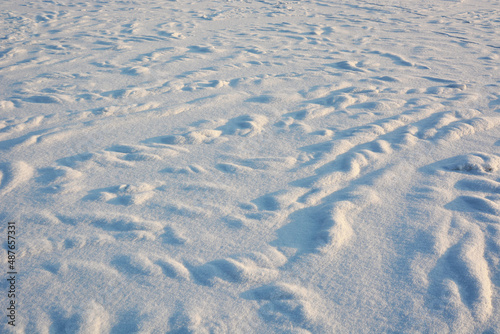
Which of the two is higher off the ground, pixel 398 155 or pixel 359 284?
pixel 398 155

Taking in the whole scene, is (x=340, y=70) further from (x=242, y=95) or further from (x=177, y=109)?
(x=177, y=109)

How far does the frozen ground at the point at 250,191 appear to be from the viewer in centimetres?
97

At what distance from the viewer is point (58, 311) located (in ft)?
3.07

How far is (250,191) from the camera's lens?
143 centimetres

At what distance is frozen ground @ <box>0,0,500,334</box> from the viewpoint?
971 millimetres

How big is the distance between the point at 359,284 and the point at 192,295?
0.55 meters

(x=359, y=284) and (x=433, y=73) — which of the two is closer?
(x=359, y=284)

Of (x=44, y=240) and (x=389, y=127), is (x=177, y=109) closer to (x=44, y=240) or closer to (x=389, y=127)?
(x=44, y=240)

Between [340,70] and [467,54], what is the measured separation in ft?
4.92

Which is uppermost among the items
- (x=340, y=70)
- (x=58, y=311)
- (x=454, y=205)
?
(x=340, y=70)

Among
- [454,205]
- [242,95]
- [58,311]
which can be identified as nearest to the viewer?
[58,311]

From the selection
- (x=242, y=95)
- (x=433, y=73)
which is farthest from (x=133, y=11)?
(x=433, y=73)

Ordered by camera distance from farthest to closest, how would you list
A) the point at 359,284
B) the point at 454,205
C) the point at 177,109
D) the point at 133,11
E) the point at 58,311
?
the point at 133,11 → the point at 177,109 → the point at 454,205 → the point at 359,284 → the point at 58,311

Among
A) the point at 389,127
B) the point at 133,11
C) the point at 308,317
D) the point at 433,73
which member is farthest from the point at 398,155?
the point at 133,11
